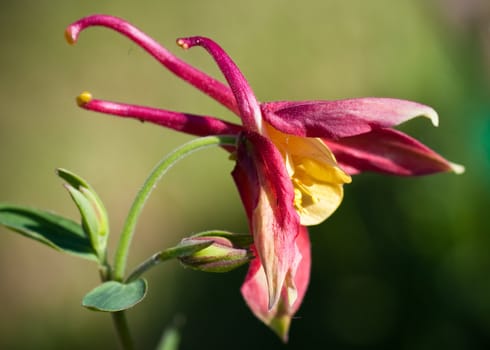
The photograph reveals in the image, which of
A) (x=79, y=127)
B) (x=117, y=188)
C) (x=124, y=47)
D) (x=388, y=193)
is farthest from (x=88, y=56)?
(x=388, y=193)

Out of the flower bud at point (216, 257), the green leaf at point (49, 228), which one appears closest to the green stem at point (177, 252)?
the flower bud at point (216, 257)

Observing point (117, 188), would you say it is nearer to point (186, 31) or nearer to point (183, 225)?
point (183, 225)

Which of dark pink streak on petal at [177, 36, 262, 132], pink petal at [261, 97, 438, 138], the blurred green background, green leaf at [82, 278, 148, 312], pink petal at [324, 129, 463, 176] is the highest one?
dark pink streak on petal at [177, 36, 262, 132]

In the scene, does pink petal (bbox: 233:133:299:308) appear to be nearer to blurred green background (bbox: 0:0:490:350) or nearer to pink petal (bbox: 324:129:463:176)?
pink petal (bbox: 324:129:463:176)

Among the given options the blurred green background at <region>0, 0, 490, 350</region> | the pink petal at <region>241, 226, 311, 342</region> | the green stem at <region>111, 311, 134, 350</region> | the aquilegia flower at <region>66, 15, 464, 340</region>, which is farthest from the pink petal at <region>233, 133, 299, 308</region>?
the blurred green background at <region>0, 0, 490, 350</region>

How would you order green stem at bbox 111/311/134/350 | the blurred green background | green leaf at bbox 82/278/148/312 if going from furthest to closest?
the blurred green background, green stem at bbox 111/311/134/350, green leaf at bbox 82/278/148/312

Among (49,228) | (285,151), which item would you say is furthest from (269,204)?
(49,228)

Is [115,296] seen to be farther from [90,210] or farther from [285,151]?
[285,151]
